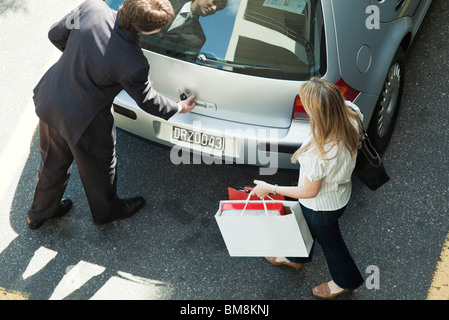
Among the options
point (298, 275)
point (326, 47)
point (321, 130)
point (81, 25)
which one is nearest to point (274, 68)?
point (326, 47)

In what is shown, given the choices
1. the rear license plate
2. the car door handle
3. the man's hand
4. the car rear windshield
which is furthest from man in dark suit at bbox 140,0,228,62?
the car door handle

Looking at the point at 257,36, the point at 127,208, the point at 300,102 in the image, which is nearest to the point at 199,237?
the point at 127,208

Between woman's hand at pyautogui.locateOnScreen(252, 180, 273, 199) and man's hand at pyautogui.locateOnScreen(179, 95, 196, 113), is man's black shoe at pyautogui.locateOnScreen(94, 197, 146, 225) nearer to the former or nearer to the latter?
man's hand at pyautogui.locateOnScreen(179, 95, 196, 113)

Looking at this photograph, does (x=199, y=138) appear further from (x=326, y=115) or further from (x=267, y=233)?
(x=326, y=115)

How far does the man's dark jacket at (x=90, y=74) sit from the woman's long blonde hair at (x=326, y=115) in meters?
0.87

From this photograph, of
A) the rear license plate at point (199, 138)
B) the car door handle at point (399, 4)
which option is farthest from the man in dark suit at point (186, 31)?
the car door handle at point (399, 4)

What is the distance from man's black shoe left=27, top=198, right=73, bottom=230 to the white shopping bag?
4.38ft

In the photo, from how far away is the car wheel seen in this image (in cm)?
372

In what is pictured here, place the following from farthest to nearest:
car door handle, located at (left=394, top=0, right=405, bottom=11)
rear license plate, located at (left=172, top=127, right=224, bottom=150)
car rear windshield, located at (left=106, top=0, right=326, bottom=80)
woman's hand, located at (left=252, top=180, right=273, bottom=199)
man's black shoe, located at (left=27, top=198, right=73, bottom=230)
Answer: man's black shoe, located at (left=27, top=198, right=73, bottom=230), car door handle, located at (left=394, top=0, right=405, bottom=11), rear license plate, located at (left=172, top=127, right=224, bottom=150), car rear windshield, located at (left=106, top=0, right=326, bottom=80), woman's hand, located at (left=252, top=180, right=273, bottom=199)

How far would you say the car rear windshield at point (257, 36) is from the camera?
3059 mm

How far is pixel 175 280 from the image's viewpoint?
11.5ft

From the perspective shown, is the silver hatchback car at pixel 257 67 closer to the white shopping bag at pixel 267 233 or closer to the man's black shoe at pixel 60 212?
the white shopping bag at pixel 267 233

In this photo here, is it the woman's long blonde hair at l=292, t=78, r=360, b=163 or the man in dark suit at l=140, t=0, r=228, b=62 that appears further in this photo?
the man in dark suit at l=140, t=0, r=228, b=62

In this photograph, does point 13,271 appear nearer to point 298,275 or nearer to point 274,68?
point 298,275
